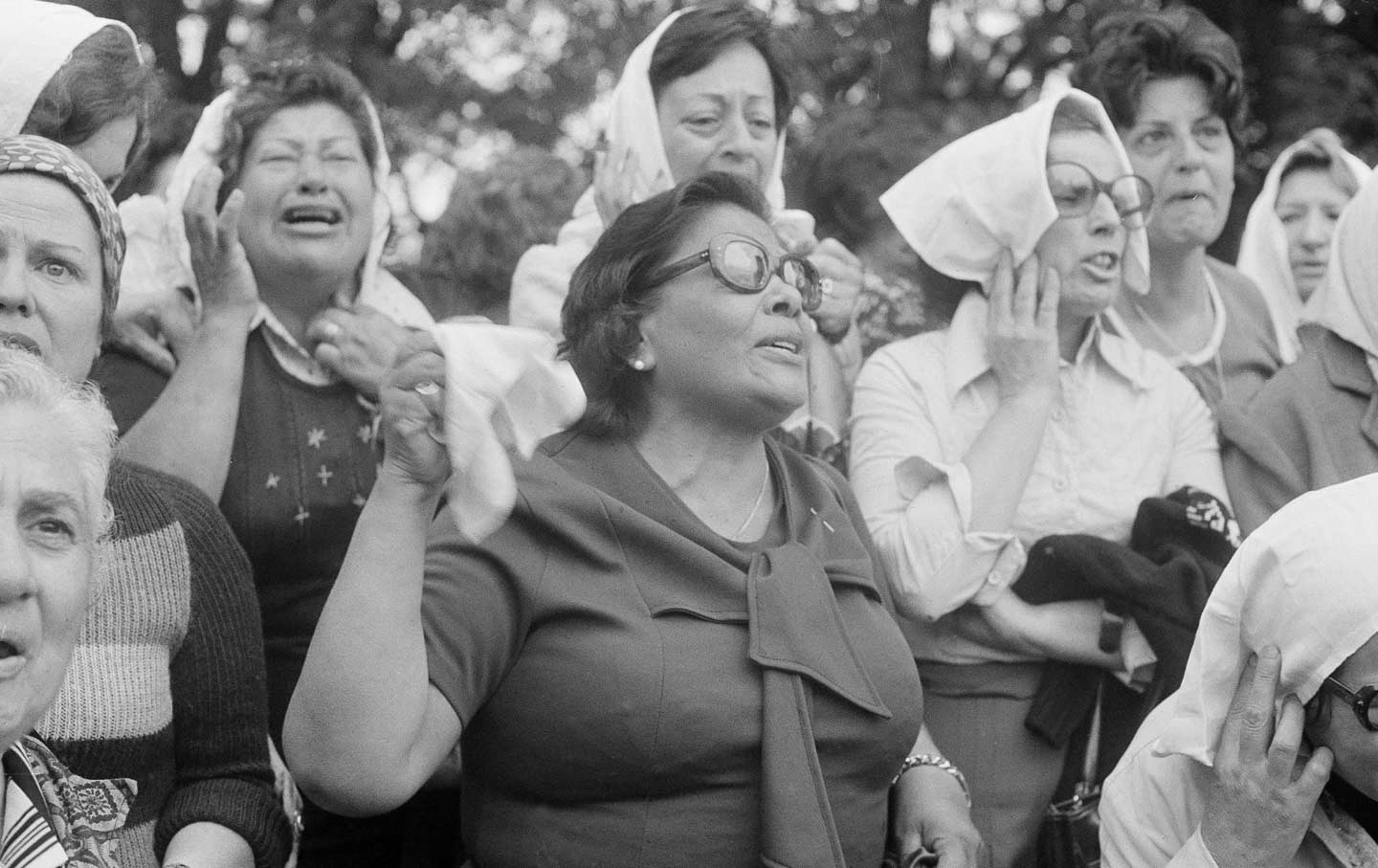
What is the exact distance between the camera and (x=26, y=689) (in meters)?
2.22

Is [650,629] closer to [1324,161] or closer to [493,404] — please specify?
[493,404]

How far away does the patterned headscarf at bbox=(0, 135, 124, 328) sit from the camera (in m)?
Result: 2.87

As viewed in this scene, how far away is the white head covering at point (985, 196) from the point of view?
398 cm

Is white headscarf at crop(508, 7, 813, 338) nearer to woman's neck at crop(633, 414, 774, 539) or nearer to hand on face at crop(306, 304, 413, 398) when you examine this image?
hand on face at crop(306, 304, 413, 398)

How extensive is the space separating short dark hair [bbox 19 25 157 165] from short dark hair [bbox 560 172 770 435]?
3.16 ft

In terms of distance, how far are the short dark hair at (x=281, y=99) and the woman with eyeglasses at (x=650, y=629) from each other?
954 millimetres

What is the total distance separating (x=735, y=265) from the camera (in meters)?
3.36

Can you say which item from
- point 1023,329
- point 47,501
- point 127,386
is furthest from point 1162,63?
point 47,501

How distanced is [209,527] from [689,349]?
94 cm

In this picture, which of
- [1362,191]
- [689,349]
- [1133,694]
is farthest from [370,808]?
[1362,191]

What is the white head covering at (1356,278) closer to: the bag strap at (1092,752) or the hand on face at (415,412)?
the bag strap at (1092,752)

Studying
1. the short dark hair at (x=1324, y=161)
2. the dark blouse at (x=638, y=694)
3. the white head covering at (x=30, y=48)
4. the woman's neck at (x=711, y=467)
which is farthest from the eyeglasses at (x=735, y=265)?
the short dark hair at (x=1324, y=161)

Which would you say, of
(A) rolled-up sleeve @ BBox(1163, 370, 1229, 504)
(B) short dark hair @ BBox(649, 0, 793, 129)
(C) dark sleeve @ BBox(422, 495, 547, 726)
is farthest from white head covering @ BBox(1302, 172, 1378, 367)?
(C) dark sleeve @ BBox(422, 495, 547, 726)

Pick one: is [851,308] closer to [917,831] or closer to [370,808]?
[917,831]
